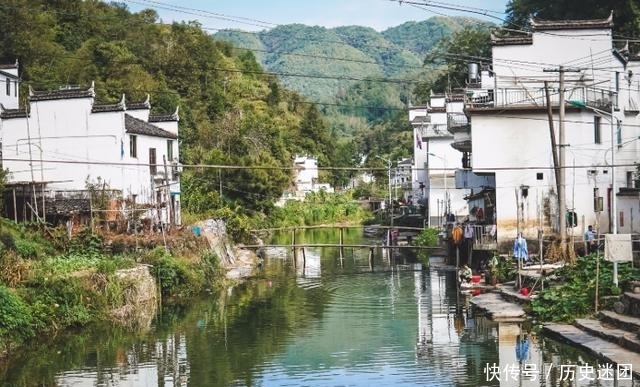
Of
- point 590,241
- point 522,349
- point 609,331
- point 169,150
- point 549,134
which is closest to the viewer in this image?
point 609,331

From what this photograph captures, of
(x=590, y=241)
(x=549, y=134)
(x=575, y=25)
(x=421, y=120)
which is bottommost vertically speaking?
(x=590, y=241)

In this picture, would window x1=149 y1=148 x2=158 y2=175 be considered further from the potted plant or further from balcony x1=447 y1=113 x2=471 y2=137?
the potted plant

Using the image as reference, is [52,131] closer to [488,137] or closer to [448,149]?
[488,137]

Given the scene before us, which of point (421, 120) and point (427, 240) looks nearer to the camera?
point (427, 240)

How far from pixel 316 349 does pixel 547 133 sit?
17.2 m

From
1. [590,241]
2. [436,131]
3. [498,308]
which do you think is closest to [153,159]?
[498,308]

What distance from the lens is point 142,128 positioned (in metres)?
41.2

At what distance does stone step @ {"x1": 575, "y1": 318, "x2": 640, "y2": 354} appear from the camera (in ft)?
62.1

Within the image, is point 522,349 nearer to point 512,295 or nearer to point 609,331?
point 609,331

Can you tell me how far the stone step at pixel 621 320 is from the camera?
20.0 metres

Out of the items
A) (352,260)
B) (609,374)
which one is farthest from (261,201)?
(609,374)

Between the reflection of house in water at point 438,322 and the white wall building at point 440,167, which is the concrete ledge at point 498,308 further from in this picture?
the white wall building at point 440,167

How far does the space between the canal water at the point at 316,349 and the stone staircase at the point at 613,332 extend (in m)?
0.41

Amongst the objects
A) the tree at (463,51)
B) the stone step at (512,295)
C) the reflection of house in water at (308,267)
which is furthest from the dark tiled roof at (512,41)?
the tree at (463,51)
